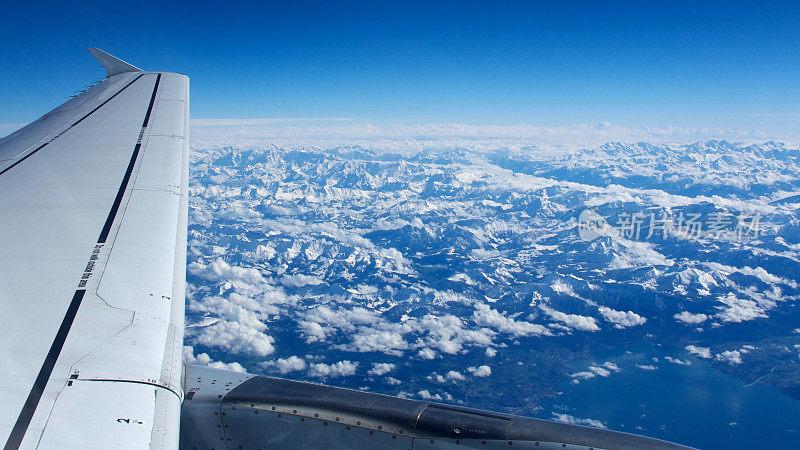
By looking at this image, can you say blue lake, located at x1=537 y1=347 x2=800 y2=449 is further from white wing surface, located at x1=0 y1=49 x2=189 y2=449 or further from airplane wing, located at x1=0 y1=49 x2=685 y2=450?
white wing surface, located at x1=0 y1=49 x2=189 y2=449

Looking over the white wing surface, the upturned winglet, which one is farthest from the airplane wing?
the upturned winglet

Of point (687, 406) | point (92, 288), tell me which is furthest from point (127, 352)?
point (687, 406)

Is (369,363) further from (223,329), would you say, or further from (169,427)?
(169,427)

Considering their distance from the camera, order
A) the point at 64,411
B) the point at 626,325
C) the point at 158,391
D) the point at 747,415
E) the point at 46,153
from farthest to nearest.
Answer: the point at 626,325, the point at 747,415, the point at 46,153, the point at 158,391, the point at 64,411

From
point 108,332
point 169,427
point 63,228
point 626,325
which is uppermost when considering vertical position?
point 63,228

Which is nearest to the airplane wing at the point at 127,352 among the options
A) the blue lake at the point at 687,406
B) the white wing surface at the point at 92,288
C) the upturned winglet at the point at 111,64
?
the white wing surface at the point at 92,288

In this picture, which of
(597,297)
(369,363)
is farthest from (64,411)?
(597,297)
